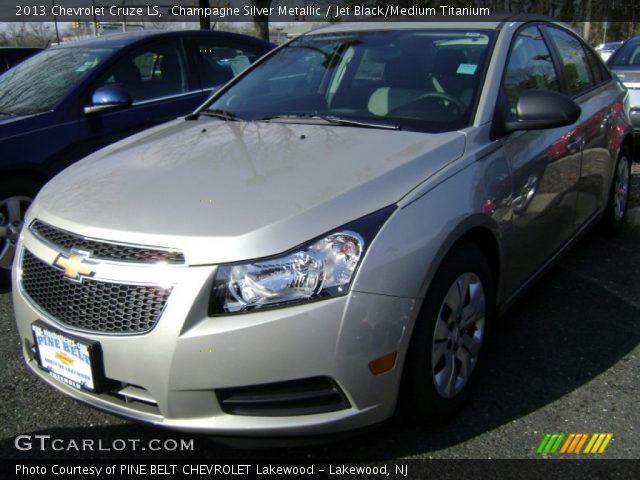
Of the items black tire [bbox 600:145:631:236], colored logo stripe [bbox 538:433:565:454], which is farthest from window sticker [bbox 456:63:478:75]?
black tire [bbox 600:145:631:236]

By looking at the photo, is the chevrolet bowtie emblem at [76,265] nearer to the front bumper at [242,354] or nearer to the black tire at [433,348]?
the front bumper at [242,354]

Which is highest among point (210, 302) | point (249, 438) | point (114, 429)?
point (210, 302)

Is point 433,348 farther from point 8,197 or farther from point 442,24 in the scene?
point 8,197

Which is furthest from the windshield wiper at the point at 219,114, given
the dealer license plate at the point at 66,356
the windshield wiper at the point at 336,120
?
the dealer license plate at the point at 66,356

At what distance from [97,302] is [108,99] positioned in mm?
2589

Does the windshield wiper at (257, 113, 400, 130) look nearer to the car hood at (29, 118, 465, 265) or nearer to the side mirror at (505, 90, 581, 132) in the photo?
the car hood at (29, 118, 465, 265)

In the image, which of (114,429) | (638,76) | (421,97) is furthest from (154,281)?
(638,76)

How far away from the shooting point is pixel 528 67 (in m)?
3.48

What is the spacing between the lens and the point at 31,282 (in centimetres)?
249

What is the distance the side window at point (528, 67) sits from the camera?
3.24 metres

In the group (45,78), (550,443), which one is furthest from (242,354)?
(45,78)

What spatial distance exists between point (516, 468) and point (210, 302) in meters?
1.30

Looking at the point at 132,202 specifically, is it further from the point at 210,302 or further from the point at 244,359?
the point at 244,359

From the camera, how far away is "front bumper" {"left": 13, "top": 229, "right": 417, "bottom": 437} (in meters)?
2.08
